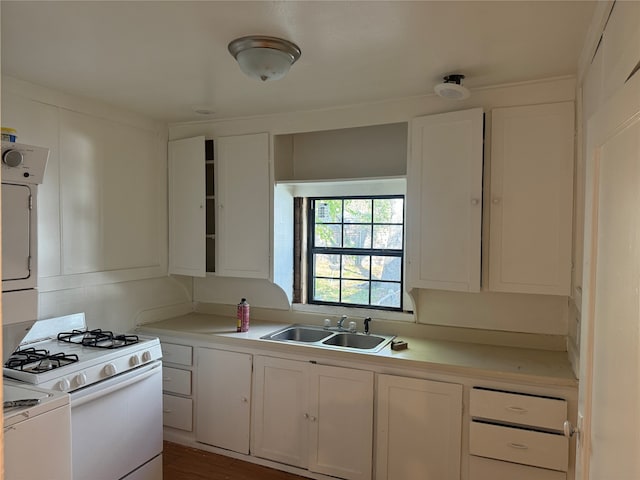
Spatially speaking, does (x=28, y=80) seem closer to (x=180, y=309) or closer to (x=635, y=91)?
(x=180, y=309)

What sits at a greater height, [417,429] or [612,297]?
[612,297]

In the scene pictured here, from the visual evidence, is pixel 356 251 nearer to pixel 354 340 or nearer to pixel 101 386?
pixel 354 340

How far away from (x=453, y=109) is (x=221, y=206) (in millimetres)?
1773

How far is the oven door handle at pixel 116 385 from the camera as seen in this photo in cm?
A: 222

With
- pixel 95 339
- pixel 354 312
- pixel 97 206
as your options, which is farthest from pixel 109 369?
pixel 354 312

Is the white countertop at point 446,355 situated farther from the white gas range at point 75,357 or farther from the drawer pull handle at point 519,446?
the white gas range at point 75,357

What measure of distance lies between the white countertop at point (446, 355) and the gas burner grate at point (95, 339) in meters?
0.48

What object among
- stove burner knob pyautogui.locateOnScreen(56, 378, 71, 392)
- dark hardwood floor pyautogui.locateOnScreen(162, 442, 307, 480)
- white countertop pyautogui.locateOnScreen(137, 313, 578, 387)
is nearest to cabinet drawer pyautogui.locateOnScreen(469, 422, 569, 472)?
white countertop pyautogui.locateOnScreen(137, 313, 578, 387)

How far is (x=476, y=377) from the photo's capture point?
7.87ft

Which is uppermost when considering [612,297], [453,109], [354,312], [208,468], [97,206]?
[453,109]

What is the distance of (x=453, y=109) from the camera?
276cm

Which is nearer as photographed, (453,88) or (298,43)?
(298,43)

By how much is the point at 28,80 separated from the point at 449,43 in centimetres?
230

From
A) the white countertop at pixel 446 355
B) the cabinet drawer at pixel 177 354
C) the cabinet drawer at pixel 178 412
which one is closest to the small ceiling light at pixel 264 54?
the white countertop at pixel 446 355
